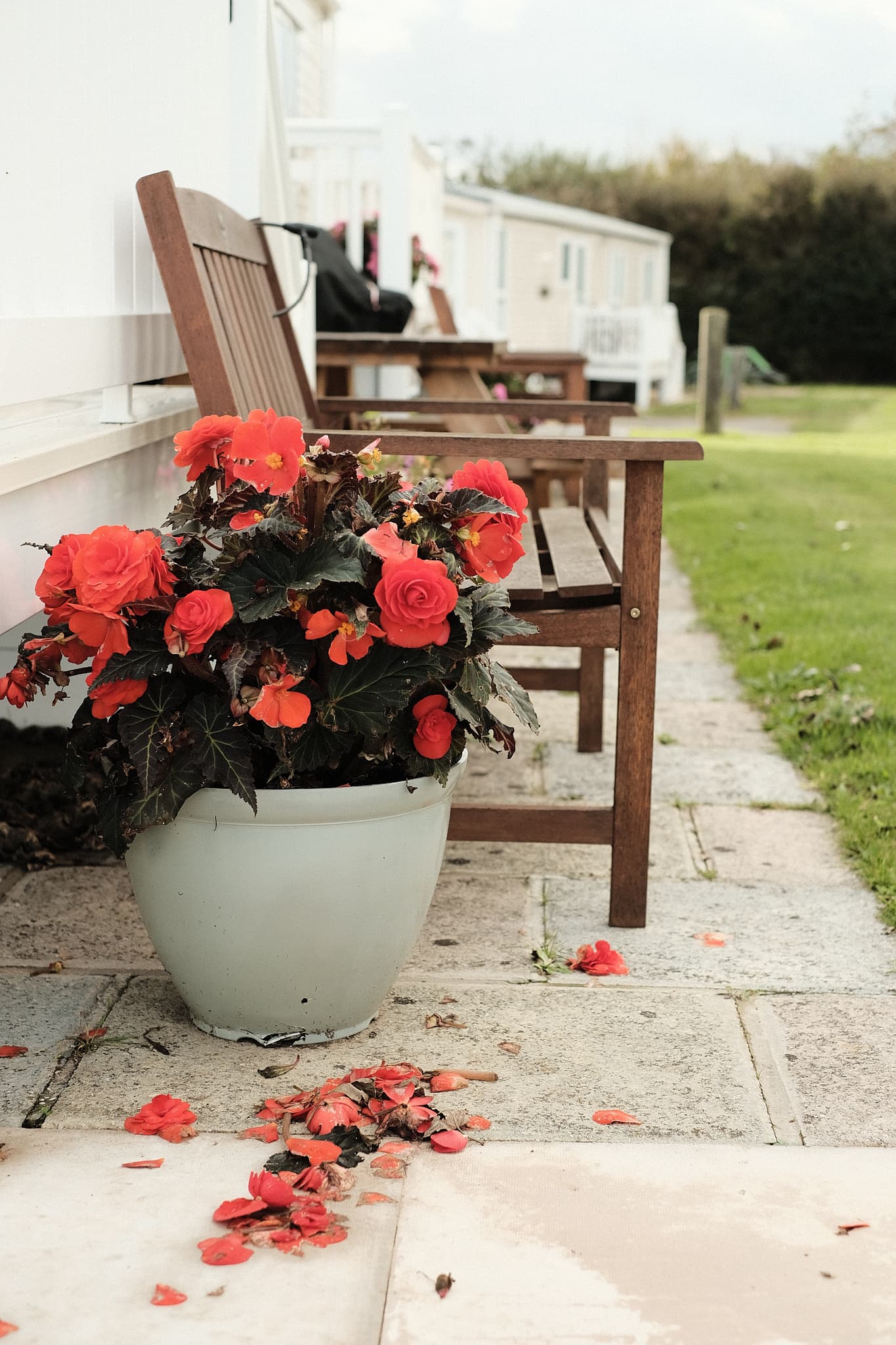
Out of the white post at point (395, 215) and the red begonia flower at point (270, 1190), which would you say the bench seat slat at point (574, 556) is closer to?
the red begonia flower at point (270, 1190)

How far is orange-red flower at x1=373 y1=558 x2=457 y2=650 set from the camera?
179 cm

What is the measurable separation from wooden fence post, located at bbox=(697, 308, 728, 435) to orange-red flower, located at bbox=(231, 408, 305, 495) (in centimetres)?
1255

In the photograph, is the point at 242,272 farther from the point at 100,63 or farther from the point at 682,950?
the point at 682,950

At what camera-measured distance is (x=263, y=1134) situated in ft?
5.94

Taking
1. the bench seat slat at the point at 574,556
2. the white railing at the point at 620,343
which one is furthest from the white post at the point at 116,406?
the white railing at the point at 620,343

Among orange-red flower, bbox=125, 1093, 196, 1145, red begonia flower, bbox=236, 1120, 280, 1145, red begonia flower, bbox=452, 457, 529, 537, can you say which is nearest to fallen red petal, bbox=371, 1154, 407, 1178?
red begonia flower, bbox=236, 1120, 280, 1145

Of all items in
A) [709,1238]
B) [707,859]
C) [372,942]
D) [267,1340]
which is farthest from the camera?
[707,859]

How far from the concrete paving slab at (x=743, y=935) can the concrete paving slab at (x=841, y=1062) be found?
72 mm

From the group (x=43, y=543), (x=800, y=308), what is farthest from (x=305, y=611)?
(x=800, y=308)

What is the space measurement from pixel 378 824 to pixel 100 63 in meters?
1.45

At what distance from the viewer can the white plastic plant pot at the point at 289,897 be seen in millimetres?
1912

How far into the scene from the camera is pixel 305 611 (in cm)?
186

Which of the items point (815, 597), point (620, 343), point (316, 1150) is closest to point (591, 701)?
point (316, 1150)

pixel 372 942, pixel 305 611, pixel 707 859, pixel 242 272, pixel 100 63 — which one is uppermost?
pixel 100 63
